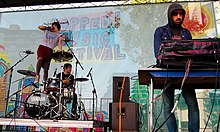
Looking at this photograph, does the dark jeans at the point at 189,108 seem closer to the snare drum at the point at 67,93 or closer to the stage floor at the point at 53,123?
the stage floor at the point at 53,123

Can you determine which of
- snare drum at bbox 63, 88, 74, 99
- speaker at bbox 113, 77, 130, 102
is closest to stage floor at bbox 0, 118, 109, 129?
speaker at bbox 113, 77, 130, 102

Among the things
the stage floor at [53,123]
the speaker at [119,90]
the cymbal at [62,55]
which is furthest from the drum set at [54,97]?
the speaker at [119,90]

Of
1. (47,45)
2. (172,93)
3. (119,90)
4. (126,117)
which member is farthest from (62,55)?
(172,93)

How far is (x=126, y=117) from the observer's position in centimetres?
167

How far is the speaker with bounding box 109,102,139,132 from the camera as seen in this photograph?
165 cm

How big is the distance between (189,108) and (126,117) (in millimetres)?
458

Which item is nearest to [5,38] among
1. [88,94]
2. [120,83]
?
[88,94]

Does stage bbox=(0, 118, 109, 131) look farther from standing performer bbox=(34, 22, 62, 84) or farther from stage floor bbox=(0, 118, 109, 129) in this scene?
standing performer bbox=(34, 22, 62, 84)

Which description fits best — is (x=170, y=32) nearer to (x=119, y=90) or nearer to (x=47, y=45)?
(x=119, y=90)

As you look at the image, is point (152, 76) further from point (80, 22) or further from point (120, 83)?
point (80, 22)

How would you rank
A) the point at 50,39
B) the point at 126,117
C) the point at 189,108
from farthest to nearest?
the point at 50,39
the point at 126,117
the point at 189,108

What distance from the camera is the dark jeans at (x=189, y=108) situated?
151cm

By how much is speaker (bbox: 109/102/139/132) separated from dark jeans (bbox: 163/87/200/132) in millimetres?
237

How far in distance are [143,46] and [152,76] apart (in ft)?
10.4
